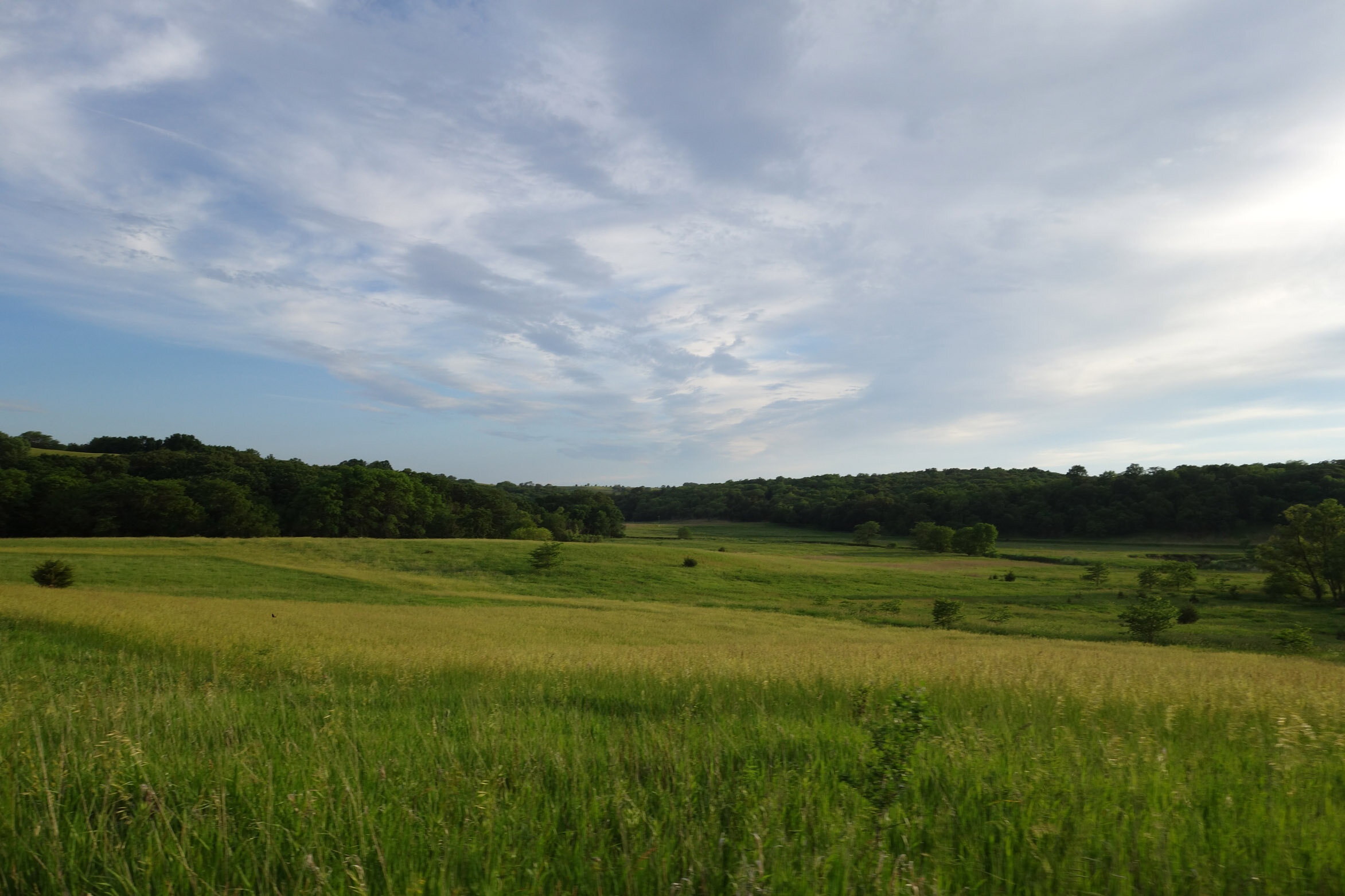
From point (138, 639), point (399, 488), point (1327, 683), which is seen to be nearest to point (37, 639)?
point (138, 639)

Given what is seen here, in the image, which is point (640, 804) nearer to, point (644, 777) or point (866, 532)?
point (644, 777)

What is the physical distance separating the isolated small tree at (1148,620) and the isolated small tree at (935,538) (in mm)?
70179

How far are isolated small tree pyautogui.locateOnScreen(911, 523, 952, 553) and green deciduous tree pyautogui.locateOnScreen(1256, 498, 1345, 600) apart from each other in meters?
47.4

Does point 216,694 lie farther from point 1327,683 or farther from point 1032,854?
point 1327,683

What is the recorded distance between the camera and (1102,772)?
3746 mm

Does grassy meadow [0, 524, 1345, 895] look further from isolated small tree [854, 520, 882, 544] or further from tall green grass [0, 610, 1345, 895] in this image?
isolated small tree [854, 520, 882, 544]

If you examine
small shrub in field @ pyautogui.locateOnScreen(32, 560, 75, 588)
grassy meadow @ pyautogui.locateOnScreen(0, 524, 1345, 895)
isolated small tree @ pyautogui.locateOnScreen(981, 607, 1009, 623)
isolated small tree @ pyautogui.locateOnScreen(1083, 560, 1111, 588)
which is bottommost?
isolated small tree @ pyautogui.locateOnScreen(981, 607, 1009, 623)

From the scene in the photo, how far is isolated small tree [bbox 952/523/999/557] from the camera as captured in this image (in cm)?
9950

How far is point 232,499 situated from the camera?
8238cm

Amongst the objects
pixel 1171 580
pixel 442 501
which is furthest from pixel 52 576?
pixel 1171 580

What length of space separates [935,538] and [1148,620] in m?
73.5

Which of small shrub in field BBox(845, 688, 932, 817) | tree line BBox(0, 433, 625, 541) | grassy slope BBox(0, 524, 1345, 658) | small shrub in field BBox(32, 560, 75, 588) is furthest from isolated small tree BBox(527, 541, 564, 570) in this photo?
small shrub in field BBox(845, 688, 932, 817)

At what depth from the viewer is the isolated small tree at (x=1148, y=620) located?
35.0 m

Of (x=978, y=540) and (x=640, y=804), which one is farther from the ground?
(x=640, y=804)
